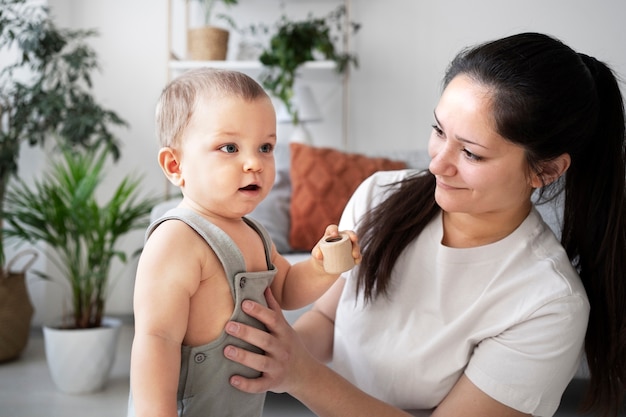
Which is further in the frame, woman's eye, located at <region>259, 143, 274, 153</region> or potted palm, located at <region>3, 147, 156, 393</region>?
potted palm, located at <region>3, 147, 156, 393</region>

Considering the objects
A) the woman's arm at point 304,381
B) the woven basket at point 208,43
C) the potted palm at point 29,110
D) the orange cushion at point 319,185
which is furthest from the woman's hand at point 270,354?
the woven basket at point 208,43

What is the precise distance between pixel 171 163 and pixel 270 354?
0.34m

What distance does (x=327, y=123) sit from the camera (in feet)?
13.8

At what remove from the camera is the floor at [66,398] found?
2436mm

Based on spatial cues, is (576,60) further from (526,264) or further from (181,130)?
(181,130)

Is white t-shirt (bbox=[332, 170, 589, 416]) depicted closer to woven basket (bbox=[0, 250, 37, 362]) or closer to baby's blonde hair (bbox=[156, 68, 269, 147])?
baby's blonde hair (bbox=[156, 68, 269, 147])

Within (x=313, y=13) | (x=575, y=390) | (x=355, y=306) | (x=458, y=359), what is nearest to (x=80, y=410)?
(x=355, y=306)

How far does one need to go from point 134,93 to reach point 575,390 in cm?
302

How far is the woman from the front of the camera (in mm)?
1116

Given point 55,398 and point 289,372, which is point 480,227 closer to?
point 289,372

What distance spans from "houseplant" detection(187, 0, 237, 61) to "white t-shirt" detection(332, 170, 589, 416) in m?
2.62

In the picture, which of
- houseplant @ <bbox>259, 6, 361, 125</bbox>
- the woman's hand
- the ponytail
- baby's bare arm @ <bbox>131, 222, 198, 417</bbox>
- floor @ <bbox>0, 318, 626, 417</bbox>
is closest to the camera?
baby's bare arm @ <bbox>131, 222, 198, 417</bbox>

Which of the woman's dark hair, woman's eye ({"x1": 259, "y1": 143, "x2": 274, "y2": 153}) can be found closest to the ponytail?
the woman's dark hair

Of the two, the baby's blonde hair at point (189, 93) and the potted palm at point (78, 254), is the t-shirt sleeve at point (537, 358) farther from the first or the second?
the potted palm at point (78, 254)
